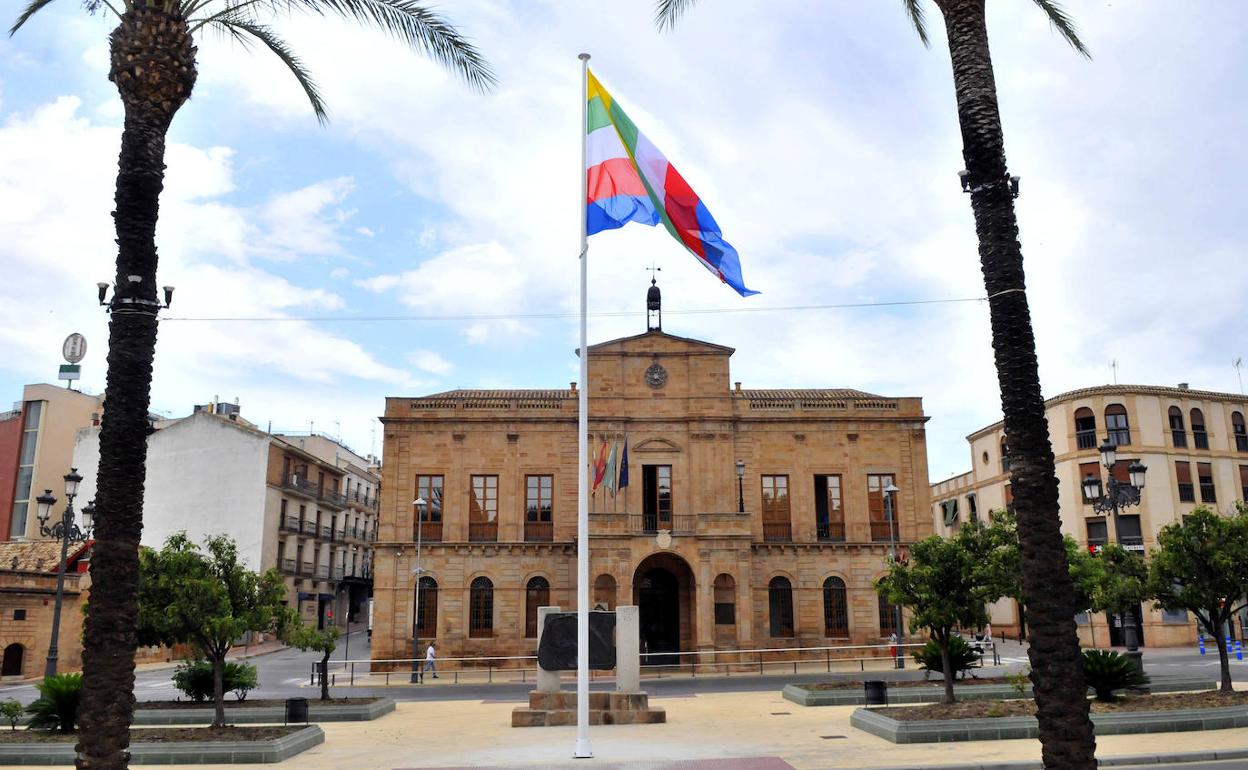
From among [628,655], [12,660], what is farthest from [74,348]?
[628,655]

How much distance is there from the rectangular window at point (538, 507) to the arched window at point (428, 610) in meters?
4.55

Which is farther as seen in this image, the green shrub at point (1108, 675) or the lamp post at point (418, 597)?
the lamp post at point (418, 597)

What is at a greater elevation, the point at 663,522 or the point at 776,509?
the point at 776,509

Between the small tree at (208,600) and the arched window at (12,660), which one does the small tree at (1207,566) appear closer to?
the small tree at (208,600)

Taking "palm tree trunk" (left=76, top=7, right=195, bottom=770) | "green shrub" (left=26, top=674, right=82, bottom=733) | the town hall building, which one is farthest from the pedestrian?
"palm tree trunk" (left=76, top=7, right=195, bottom=770)

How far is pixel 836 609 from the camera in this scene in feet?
135

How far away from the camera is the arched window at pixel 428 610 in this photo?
4072 centimetres

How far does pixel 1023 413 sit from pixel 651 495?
106 feet

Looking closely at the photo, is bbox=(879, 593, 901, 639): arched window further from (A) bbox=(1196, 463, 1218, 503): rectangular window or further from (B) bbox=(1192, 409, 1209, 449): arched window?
(B) bbox=(1192, 409, 1209, 449): arched window

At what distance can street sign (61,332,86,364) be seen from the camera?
5809 centimetres

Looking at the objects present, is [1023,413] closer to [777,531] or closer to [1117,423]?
[777,531]

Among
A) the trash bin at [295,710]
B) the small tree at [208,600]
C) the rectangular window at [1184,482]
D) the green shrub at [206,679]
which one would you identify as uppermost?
the rectangular window at [1184,482]

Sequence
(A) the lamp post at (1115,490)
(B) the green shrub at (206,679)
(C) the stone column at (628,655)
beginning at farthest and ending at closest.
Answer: (A) the lamp post at (1115,490) → (B) the green shrub at (206,679) → (C) the stone column at (628,655)

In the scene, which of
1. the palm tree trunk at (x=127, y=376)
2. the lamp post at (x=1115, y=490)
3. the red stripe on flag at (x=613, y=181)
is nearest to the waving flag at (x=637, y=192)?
the red stripe on flag at (x=613, y=181)
